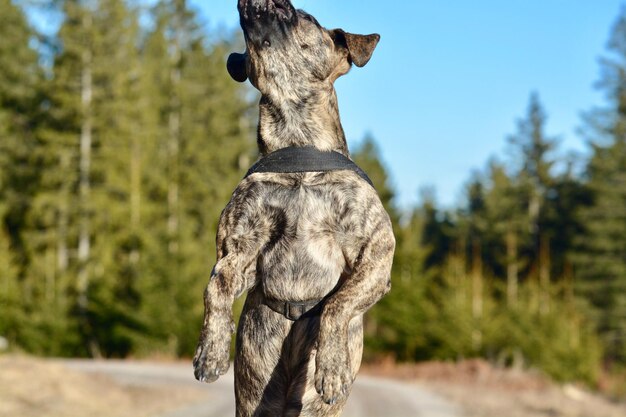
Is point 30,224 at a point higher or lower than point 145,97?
lower

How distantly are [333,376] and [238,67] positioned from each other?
1031mm

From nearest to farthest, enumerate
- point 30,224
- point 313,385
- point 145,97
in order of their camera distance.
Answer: point 313,385 < point 30,224 < point 145,97

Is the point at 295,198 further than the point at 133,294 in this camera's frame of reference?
No

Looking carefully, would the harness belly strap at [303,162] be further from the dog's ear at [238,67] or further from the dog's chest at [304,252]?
the dog's ear at [238,67]

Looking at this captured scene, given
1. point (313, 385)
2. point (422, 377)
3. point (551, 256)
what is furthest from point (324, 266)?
point (551, 256)

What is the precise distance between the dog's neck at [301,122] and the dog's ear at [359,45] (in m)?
0.13

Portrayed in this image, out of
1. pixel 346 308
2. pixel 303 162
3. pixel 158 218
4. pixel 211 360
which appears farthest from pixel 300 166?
pixel 158 218

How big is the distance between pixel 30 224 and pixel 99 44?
A: 10437mm

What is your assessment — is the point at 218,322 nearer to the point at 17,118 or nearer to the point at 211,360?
the point at 211,360

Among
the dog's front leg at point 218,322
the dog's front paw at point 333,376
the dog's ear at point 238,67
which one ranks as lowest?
the dog's front paw at point 333,376

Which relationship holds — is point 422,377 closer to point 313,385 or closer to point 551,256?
point 313,385

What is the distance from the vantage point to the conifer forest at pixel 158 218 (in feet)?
117

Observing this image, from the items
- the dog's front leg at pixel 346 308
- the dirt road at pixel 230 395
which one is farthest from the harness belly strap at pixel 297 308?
the dirt road at pixel 230 395

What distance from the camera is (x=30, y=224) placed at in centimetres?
4325
